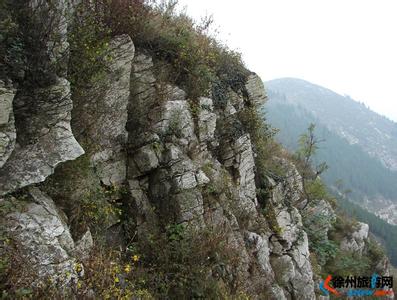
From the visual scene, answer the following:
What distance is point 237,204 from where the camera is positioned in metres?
9.04

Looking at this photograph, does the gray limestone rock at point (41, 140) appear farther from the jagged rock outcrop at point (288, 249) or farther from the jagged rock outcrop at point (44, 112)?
the jagged rock outcrop at point (288, 249)

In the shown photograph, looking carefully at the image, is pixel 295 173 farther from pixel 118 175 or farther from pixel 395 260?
pixel 395 260

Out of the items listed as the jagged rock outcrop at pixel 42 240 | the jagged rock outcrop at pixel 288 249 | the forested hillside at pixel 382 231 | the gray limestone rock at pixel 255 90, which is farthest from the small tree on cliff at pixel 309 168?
the forested hillside at pixel 382 231

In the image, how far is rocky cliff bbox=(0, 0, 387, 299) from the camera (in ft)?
15.1

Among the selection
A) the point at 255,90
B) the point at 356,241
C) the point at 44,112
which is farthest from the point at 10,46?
the point at 356,241

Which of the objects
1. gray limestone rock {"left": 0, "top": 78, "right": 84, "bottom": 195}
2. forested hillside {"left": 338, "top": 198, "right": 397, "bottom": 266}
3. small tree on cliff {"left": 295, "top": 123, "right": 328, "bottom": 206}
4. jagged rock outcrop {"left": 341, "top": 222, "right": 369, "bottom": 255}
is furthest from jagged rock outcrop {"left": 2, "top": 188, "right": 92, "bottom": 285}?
forested hillside {"left": 338, "top": 198, "right": 397, "bottom": 266}

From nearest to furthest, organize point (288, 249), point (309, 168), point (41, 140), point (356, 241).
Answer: point (41, 140), point (288, 249), point (356, 241), point (309, 168)

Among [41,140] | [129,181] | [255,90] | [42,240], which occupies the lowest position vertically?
[42,240]

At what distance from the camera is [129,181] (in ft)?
23.8

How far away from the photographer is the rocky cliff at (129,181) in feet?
15.1

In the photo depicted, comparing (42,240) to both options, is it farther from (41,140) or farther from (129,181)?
(129,181)

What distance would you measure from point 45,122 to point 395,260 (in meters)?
118

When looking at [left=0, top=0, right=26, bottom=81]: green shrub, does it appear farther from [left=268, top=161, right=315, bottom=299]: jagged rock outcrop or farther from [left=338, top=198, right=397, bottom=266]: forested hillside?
[left=338, top=198, right=397, bottom=266]: forested hillside

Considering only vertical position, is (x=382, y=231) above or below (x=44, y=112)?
below
